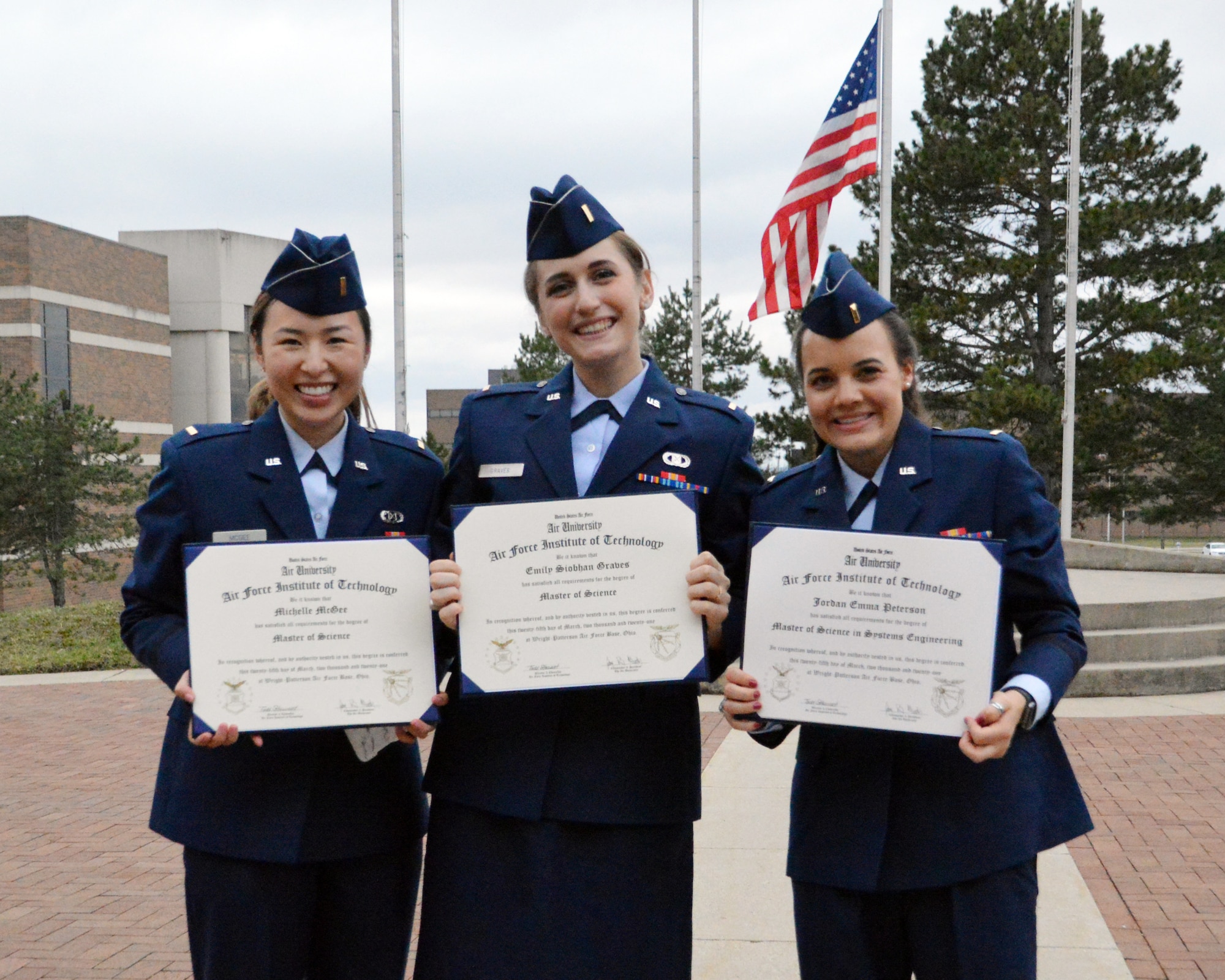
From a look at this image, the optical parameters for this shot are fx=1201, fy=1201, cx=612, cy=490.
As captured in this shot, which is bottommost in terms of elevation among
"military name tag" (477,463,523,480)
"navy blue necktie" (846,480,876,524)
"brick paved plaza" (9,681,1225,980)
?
"brick paved plaza" (9,681,1225,980)

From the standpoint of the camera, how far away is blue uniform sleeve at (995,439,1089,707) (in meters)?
2.30

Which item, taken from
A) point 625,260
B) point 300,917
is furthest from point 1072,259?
point 300,917

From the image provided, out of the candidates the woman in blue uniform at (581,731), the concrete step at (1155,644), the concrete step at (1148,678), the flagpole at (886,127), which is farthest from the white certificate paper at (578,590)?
the flagpole at (886,127)

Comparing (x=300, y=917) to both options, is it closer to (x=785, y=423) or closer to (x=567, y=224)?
(x=567, y=224)

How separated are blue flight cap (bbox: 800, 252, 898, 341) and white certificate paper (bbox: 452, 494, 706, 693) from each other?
45cm

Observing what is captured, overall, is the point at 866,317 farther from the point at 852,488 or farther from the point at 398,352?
the point at 398,352

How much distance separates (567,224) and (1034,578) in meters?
1.25

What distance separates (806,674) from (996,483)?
53cm

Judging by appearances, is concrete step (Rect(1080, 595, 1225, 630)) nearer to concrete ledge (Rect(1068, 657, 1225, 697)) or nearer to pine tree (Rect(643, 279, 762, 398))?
concrete ledge (Rect(1068, 657, 1225, 697))

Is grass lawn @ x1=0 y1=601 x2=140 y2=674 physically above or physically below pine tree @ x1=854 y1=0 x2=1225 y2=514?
below

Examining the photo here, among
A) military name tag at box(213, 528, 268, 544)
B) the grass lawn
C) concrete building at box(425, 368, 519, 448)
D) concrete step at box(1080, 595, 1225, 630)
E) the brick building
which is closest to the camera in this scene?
military name tag at box(213, 528, 268, 544)

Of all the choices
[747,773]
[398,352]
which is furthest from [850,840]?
[398,352]

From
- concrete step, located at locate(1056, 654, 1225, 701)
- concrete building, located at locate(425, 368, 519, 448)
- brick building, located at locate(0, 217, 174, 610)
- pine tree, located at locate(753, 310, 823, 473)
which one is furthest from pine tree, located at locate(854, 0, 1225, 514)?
concrete building, located at locate(425, 368, 519, 448)

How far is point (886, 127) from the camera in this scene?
14875 millimetres
